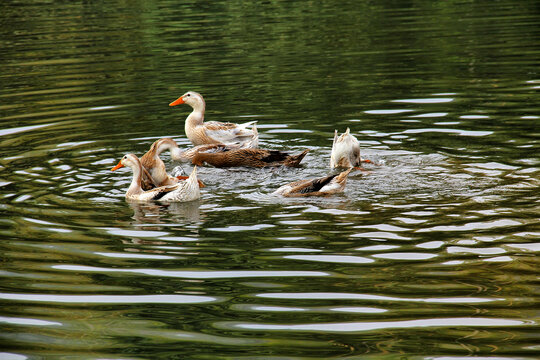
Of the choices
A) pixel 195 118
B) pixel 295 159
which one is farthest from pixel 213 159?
pixel 195 118

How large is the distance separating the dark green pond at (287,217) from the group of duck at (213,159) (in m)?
0.23

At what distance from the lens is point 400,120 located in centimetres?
1334

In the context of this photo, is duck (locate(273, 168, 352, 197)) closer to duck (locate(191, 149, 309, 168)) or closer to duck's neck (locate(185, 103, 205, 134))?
duck (locate(191, 149, 309, 168))

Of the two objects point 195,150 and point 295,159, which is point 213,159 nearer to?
point 195,150

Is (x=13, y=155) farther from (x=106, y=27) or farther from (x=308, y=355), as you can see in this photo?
(x=106, y=27)

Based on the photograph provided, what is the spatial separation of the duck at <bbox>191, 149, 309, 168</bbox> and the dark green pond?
7.3 inches

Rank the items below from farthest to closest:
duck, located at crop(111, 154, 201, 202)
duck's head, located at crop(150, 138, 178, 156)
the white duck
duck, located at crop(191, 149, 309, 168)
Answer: duck, located at crop(191, 149, 309, 168), duck's head, located at crop(150, 138, 178, 156), the white duck, duck, located at crop(111, 154, 201, 202)

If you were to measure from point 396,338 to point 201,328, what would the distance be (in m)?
1.48

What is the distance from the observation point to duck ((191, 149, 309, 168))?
36.9 feet

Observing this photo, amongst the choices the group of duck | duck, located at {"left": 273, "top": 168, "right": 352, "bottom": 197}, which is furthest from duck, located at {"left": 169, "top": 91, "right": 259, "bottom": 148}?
duck, located at {"left": 273, "top": 168, "right": 352, "bottom": 197}

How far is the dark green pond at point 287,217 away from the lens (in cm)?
585

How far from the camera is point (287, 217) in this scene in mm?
8617

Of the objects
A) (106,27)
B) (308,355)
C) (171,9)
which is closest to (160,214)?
(308,355)

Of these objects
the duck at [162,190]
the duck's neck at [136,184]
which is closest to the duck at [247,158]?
the duck at [162,190]
